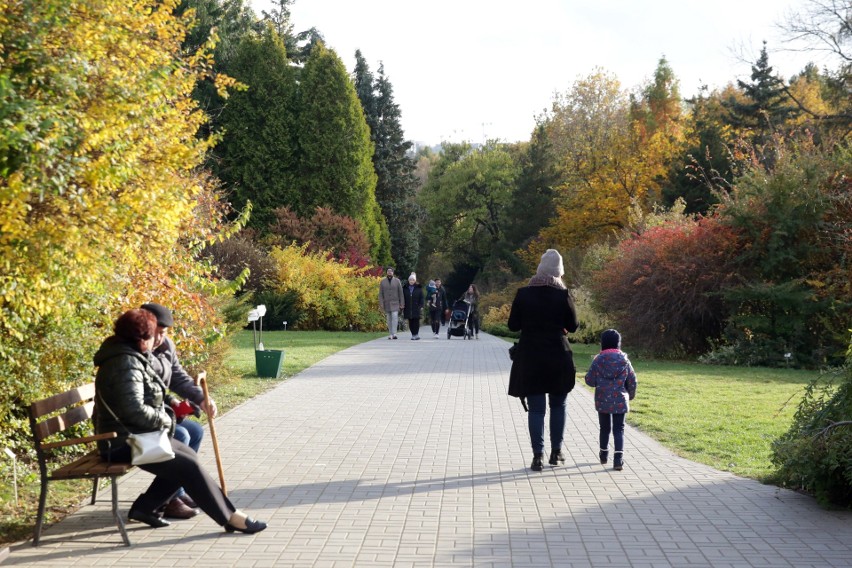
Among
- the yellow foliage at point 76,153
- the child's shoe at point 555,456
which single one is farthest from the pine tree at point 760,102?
the yellow foliage at point 76,153

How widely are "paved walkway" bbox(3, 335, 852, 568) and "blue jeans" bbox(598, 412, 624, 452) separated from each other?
284 mm

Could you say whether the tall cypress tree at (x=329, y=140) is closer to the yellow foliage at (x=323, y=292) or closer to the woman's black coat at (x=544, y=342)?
the yellow foliage at (x=323, y=292)

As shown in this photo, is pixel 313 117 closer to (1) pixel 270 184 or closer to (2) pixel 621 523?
(1) pixel 270 184

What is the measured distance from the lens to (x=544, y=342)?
8.50 m

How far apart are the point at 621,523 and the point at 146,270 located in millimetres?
5313

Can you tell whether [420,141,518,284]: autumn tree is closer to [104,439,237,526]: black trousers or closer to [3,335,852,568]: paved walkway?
[3,335,852,568]: paved walkway

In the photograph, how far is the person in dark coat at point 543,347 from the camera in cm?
845

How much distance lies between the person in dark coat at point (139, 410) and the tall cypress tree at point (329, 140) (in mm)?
38120

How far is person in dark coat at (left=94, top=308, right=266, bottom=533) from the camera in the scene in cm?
598

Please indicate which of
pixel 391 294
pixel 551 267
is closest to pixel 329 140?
pixel 391 294

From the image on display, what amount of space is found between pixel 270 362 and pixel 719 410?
7.35 metres

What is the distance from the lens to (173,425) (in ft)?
21.4

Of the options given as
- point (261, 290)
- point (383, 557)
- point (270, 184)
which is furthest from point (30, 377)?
point (270, 184)

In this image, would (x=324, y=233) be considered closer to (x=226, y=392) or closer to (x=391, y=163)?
(x=391, y=163)
